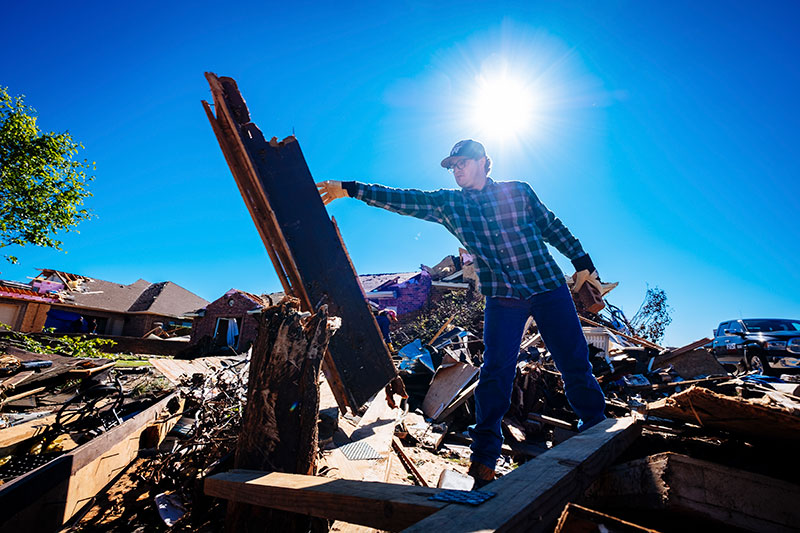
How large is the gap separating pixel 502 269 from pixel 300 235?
1500mm

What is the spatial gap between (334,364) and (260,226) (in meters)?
1.19

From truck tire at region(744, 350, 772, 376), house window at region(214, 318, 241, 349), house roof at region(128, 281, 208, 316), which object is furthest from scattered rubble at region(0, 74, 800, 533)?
house roof at region(128, 281, 208, 316)

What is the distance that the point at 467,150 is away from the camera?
7.72 feet

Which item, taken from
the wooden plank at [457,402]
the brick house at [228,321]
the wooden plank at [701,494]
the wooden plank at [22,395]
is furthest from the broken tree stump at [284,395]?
the brick house at [228,321]

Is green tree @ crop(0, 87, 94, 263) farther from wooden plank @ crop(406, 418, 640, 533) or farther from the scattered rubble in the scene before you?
wooden plank @ crop(406, 418, 640, 533)

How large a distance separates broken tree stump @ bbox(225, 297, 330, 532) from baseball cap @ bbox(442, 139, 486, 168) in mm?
1443

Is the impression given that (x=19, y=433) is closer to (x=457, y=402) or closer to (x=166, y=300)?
(x=457, y=402)

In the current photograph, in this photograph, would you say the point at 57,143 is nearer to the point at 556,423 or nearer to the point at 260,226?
the point at 260,226

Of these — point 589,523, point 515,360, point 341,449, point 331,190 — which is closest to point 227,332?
point 341,449

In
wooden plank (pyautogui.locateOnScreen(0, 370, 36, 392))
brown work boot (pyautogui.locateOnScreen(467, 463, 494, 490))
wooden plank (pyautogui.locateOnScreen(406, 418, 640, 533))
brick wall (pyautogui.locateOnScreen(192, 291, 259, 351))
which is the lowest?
wooden plank (pyautogui.locateOnScreen(0, 370, 36, 392))

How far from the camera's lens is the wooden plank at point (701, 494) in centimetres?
88

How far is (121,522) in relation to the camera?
6.95 feet

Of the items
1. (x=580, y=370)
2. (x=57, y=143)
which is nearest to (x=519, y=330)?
(x=580, y=370)

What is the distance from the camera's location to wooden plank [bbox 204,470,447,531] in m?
0.83
